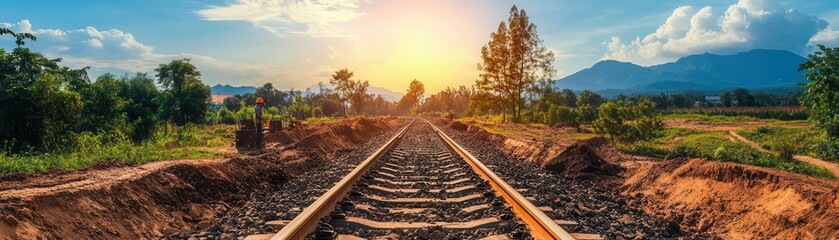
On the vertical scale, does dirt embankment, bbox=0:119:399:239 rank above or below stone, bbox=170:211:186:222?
above

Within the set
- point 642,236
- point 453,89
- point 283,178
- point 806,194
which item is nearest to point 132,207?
point 283,178

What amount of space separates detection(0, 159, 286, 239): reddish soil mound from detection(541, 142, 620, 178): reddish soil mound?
5.40m

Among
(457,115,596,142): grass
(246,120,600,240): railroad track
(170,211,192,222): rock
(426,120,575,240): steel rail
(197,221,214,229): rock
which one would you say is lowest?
(457,115,596,142): grass

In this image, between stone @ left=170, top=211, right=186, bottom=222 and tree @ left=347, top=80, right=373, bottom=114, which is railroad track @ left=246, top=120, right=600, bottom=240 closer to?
stone @ left=170, top=211, right=186, bottom=222

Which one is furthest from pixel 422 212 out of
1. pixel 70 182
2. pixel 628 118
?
pixel 628 118

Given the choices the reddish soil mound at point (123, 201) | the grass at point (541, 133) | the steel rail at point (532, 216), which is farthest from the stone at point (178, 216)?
the grass at point (541, 133)

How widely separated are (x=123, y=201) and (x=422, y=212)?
11.2 feet

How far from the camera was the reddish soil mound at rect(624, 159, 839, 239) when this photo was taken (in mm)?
4855

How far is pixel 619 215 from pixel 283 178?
227 inches

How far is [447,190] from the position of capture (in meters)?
6.96

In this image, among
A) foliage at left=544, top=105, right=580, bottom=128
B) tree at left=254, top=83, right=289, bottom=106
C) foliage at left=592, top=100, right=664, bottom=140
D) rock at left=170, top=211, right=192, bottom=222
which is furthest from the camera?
tree at left=254, top=83, right=289, bottom=106

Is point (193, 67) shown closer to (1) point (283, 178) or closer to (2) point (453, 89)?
(1) point (283, 178)

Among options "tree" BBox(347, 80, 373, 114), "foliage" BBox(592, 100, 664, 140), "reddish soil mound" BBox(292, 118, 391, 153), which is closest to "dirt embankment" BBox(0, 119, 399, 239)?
"reddish soil mound" BBox(292, 118, 391, 153)

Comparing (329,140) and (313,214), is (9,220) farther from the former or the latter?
(329,140)
